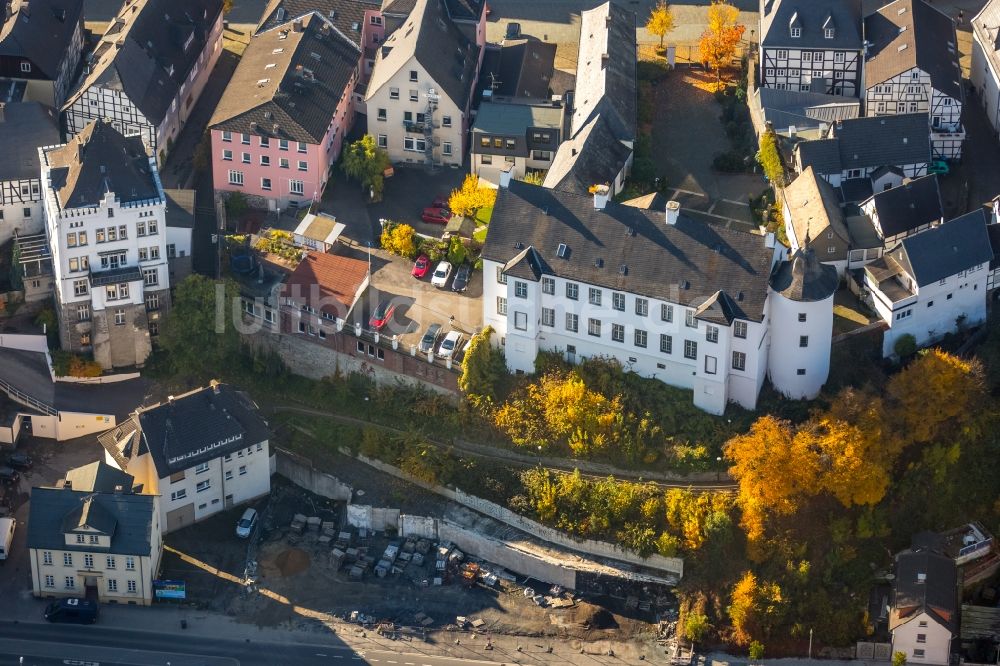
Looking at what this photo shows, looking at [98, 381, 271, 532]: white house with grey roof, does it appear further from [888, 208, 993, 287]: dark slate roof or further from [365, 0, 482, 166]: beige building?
[888, 208, 993, 287]: dark slate roof

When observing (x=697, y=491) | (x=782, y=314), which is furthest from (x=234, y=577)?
(x=782, y=314)

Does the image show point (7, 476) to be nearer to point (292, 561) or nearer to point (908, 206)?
point (292, 561)

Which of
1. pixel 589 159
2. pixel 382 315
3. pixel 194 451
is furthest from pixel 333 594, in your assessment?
pixel 589 159

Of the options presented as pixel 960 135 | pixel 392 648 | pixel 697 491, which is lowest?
pixel 392 648

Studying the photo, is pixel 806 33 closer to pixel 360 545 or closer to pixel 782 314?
pixel 782 314

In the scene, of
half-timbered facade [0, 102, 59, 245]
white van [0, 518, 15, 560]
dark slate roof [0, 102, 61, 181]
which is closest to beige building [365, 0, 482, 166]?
dark slate roof [0, 102, 61, 181]

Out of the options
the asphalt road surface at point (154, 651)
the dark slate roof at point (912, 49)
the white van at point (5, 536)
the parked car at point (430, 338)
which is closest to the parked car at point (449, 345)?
the parked car at point (430, 338)
